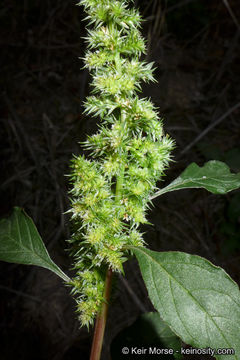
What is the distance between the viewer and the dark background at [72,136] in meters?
3.49

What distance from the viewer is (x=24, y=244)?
4.79 ft

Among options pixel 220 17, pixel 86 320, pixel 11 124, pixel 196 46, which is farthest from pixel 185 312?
pixel 220 17

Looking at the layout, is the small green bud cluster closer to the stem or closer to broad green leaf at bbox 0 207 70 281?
the stem

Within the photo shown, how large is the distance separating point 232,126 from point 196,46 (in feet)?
4.91

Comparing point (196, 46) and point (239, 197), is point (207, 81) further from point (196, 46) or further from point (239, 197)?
point (239, 197)

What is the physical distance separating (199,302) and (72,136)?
2518 millimetres

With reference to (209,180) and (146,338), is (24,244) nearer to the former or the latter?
(209,180)

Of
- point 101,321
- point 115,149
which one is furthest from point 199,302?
point 115,149

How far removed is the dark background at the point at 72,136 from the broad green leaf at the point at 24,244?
2094mm

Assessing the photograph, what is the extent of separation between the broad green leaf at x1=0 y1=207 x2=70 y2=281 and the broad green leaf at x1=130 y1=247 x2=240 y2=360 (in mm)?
493

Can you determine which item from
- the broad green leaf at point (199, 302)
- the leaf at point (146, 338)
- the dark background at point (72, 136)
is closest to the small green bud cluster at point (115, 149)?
the broad green leaf at point (199, 302)

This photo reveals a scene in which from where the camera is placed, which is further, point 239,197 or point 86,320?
point 239,197

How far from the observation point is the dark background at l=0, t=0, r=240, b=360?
11.5 ft

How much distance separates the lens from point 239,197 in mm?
3707
